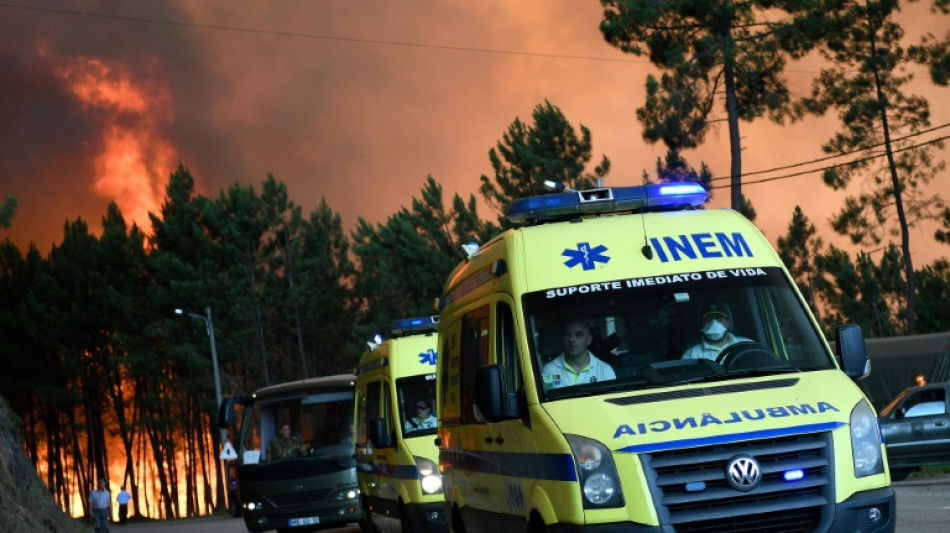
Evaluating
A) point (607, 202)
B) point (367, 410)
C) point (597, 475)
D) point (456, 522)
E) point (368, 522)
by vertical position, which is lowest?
point (368, 522)

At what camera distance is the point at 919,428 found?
2664cm

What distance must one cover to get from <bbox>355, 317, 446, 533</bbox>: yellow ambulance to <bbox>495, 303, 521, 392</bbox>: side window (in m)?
7.06

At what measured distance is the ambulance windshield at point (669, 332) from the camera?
9.34 meters

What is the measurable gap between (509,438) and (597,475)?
137 centimetres

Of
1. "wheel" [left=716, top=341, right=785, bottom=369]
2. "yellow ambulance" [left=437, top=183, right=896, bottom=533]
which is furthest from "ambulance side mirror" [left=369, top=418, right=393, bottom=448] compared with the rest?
"wheel" [left=716, top=341, right=785, bottom=369]

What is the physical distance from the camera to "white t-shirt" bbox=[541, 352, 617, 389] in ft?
30.7

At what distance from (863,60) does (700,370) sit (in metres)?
46.3

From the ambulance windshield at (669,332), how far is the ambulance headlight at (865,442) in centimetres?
64

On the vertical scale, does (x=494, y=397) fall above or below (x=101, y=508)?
above

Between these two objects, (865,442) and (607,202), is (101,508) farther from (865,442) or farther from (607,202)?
(865,442)

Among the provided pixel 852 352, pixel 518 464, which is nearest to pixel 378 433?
pixel 518 464

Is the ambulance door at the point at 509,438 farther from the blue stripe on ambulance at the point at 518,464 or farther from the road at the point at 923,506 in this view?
the road at the point at 923,506

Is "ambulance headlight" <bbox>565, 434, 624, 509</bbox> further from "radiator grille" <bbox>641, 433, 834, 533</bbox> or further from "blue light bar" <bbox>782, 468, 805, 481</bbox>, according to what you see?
"blue light bar" <bbox>782, 468, 805, 481</bbox>

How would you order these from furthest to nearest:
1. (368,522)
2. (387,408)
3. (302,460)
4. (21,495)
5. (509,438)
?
1. (302,460)
2. (21,495)
3. (368,522)
4. (387,408)
5. (509,438)
